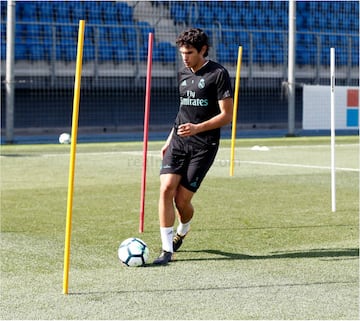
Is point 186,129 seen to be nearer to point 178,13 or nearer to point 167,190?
point 167,190

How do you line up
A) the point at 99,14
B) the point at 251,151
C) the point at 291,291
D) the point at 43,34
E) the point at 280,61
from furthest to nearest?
the point at 280,61 → the point at 99,14 → the point at 43,34 → the point at 251,151 → the point at 291,291

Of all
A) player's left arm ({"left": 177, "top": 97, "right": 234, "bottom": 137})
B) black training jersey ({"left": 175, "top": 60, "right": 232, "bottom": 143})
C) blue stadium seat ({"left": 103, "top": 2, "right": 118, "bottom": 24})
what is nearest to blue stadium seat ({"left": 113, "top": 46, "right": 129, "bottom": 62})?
blue stadium seat ({"left": 103, "top": 2, "right": 118, "bottom": 24})

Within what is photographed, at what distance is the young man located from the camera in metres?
6.33

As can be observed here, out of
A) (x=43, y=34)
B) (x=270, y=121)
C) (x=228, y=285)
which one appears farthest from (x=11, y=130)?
(x=228, y=285)

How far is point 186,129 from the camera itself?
6129mm

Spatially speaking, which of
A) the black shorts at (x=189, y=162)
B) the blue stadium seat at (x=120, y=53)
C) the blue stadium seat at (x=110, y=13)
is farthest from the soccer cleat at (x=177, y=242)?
the blue stadium seat at (x=110, y=13)

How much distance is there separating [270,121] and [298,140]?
7388 millimetres

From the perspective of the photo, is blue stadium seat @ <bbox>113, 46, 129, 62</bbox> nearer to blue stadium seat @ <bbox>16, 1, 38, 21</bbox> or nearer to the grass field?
blue stadium seat @ <bbox>16, 1, 38, 21</bbox>

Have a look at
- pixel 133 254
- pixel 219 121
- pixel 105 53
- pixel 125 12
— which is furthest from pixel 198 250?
pixel 125 12

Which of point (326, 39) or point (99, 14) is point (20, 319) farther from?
point (326, 39)

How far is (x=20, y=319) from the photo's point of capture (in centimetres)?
451

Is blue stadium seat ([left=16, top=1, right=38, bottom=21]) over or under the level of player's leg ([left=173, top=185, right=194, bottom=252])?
over

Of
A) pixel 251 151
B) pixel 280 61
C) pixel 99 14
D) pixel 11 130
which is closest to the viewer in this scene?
pixel 251 151

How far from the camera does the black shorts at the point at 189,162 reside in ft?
21.4
